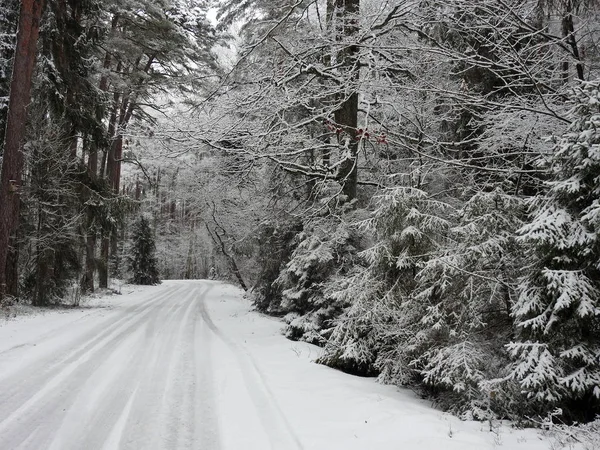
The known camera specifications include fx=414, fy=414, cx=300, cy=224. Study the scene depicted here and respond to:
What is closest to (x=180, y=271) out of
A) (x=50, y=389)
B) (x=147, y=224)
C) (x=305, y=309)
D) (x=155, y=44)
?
(x=147, y=224)

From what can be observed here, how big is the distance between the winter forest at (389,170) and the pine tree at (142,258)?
606 inches

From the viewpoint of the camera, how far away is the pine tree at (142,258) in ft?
106

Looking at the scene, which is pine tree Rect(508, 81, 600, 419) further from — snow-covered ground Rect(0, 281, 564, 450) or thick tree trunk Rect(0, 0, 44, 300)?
thick tree trunk Rect(0, 0, 44, 300)

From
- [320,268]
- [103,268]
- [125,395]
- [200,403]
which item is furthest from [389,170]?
[103,268]

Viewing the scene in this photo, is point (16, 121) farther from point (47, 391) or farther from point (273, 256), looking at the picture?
point (47, 391)

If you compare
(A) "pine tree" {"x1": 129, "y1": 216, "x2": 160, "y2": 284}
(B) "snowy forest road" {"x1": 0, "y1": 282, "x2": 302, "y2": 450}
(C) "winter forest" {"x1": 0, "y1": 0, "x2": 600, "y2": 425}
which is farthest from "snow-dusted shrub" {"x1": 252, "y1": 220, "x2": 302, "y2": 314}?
(A) "pine tree" {"x1": 129, "y1": 216, "x2": 160, "y2": 284}

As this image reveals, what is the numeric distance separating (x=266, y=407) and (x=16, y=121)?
10.4 m

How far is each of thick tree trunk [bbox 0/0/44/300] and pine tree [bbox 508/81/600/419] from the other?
11.7 metres

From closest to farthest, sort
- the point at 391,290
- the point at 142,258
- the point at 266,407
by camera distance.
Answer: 1. the point at 266,407
2. the point at 391,290
3. the point at 142,258

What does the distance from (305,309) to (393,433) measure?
19.2ft

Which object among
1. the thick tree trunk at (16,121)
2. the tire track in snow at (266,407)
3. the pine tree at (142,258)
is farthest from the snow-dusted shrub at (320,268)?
the pine tree at (142,258)

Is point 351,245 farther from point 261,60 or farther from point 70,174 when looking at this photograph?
point 70,174

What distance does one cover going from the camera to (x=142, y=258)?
32.8m

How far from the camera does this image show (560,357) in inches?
144
